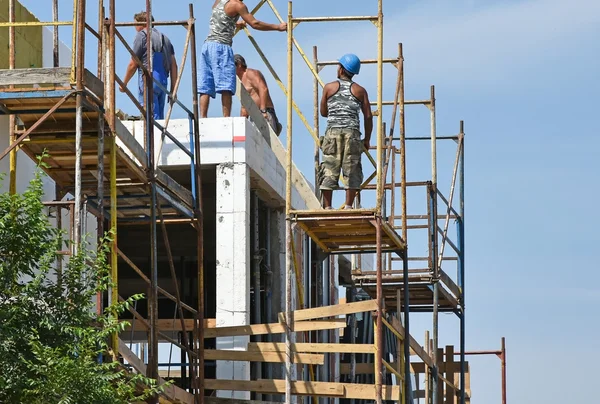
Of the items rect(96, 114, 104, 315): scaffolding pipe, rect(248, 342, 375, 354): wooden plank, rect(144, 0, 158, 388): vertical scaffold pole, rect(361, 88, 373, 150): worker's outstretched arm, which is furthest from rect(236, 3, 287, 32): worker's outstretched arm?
rect(96, 114, 104, 315): scaffolding pipe

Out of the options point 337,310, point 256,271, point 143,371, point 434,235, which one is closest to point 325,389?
point 337,310

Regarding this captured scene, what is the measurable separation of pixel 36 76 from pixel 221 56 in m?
6.30

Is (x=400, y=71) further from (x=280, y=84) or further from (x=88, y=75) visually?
(x=88, y=75)

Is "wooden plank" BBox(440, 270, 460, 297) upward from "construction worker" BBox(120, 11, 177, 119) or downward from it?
downward

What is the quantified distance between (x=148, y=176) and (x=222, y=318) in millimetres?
3703

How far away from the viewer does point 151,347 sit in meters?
13.5

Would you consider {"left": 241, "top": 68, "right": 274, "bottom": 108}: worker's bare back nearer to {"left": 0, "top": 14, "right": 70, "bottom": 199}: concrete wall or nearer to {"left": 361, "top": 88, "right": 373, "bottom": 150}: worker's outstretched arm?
{"left": 0, "top": 14, "right": 70, "bottom": 199}: concrete wall

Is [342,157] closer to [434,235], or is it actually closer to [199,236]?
[199,236]

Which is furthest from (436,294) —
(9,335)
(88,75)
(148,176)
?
(9,335)

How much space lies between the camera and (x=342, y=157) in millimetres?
15203

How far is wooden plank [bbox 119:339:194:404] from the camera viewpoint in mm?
13547

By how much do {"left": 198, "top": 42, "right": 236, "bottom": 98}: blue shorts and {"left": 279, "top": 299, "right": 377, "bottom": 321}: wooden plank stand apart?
13.5ft

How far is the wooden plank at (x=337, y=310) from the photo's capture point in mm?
14703

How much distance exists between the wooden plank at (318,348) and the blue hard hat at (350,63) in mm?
3273
